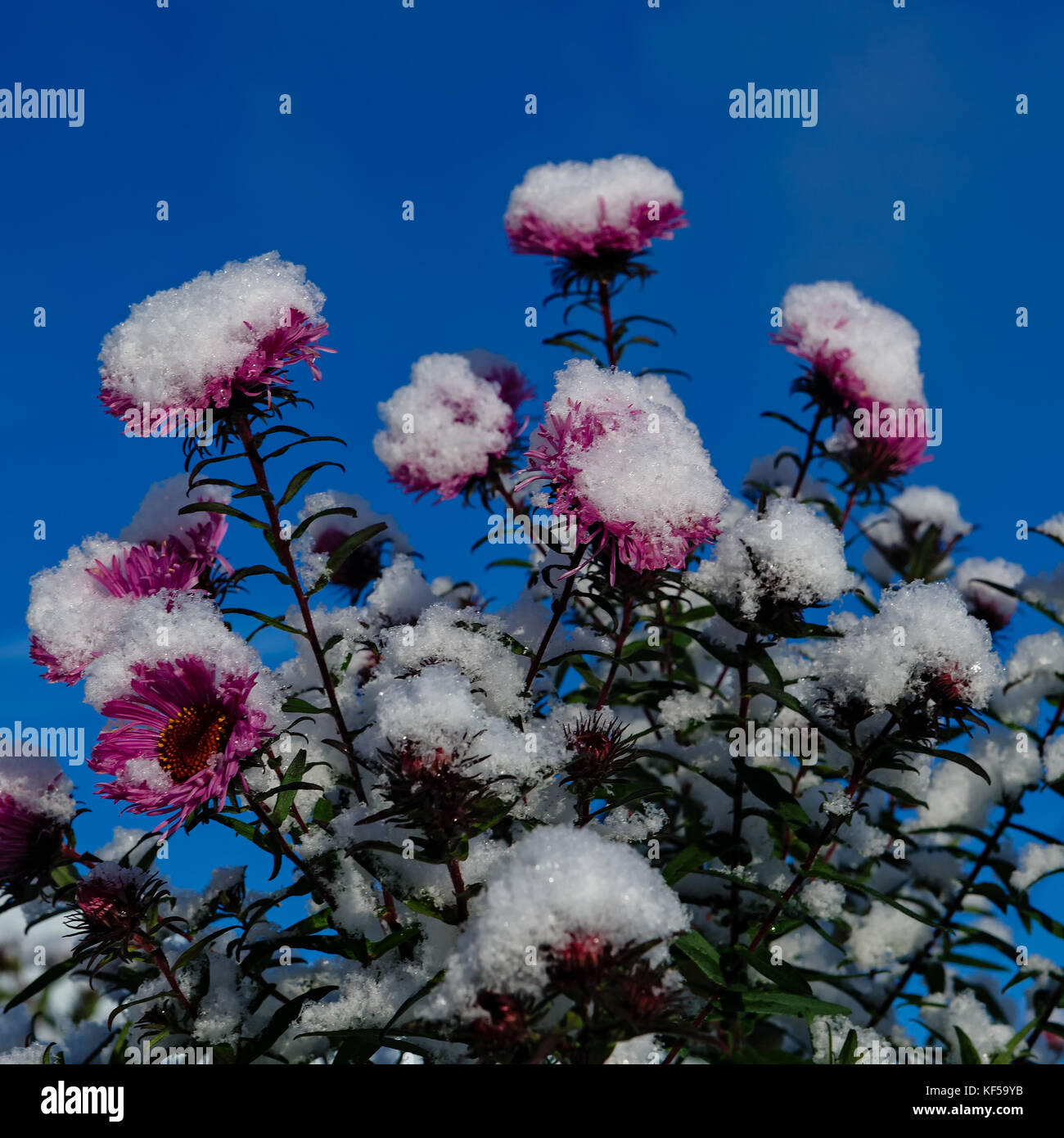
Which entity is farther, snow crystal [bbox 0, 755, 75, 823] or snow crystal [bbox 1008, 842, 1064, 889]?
snow crystal [bbox 1008, 842, 1064, 889]

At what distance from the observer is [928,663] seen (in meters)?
1.37

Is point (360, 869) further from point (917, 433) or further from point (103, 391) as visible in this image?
point (917, 433)

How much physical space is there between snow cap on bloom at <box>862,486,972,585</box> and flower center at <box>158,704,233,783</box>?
259 centimetres

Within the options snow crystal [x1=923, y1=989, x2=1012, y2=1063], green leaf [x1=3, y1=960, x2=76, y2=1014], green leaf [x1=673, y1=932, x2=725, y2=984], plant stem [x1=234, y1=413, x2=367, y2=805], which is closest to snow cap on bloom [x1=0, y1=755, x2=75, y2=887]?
green leaf [x1=3, y1=960, x2=76, y2=1014]

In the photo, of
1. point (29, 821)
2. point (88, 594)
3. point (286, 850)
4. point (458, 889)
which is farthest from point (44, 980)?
point (458, 889)

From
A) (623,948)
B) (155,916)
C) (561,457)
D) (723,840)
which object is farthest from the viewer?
(723,840)

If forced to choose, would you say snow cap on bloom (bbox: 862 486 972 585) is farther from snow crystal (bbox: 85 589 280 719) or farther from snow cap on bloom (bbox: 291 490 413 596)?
snow crystal (bbox: 85 589 280 719)

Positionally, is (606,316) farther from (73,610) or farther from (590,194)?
(73,610)

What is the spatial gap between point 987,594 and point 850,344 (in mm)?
1331

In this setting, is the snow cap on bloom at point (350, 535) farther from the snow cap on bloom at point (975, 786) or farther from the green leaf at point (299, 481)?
the snow cap on bloom at point (975, 786)

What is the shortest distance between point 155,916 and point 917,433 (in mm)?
2005

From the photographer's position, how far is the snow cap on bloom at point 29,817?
1605mm

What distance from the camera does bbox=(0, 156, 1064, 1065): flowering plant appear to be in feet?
3.43
